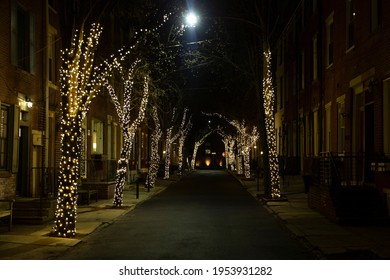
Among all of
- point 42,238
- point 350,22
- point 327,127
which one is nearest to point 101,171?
point 327,127

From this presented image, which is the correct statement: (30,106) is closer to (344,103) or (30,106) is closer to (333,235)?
(333,235)

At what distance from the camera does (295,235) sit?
13.4 meters

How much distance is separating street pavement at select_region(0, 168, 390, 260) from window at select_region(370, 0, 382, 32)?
235 inches

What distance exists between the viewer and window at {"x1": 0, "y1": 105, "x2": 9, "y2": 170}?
56.6 feet

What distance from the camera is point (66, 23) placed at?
1332 cm

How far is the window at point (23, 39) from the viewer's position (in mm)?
18344

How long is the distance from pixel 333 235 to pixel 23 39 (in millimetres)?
12095

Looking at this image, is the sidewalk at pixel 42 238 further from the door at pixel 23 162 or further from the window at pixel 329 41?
the window at pixel 329 41

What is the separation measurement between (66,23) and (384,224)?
9409 mm

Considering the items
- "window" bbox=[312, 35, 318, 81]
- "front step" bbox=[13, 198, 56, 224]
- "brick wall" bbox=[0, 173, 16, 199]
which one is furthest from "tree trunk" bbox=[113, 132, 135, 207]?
"window" bbox=[312, 35, 318, 81]

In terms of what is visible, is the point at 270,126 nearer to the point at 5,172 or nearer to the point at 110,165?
the point at 110,165

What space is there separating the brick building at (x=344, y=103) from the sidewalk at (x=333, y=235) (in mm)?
623

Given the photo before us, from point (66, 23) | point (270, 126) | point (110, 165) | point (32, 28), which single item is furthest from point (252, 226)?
point (110, 165)

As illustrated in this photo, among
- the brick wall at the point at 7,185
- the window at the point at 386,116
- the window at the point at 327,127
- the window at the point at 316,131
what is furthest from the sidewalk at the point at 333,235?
the brick wall at the point at 7,185
